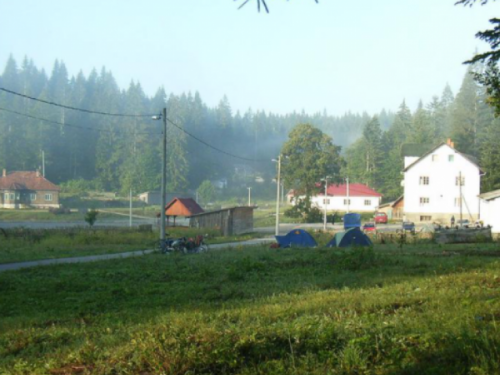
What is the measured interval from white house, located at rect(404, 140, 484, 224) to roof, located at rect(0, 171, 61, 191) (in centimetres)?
5239

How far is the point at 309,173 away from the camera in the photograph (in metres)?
80.1

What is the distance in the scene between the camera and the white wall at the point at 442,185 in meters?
67.6

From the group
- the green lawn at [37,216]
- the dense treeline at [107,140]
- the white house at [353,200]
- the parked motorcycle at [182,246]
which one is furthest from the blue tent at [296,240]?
the dense treeline at [107,140]

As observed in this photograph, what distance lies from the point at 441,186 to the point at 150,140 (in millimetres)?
63871

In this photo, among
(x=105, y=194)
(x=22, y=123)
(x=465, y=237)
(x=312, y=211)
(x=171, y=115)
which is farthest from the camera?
(x=171, y=115)

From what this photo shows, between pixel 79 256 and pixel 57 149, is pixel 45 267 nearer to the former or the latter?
pixel 79 256

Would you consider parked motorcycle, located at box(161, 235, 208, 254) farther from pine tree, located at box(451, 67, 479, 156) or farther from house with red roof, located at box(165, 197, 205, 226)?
pine tree, located at box(451, 67, 479, 156)

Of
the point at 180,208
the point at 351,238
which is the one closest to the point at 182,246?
the point at 351,238

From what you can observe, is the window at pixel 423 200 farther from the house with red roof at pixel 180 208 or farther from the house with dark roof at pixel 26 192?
the house with dark roof at pixel 26 192

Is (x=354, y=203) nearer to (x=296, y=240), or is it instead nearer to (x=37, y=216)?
(x=37, y=216)

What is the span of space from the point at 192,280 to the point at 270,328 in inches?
341

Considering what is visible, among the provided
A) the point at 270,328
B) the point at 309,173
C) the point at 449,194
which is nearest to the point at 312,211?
the point at 309,173

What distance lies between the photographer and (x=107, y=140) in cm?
11419

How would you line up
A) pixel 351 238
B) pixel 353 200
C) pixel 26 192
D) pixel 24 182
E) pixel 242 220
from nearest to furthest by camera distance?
pixel 351 238 < pixel 242 220 < pixel 24 182 < pixel 26 192 < pixel 353 200
